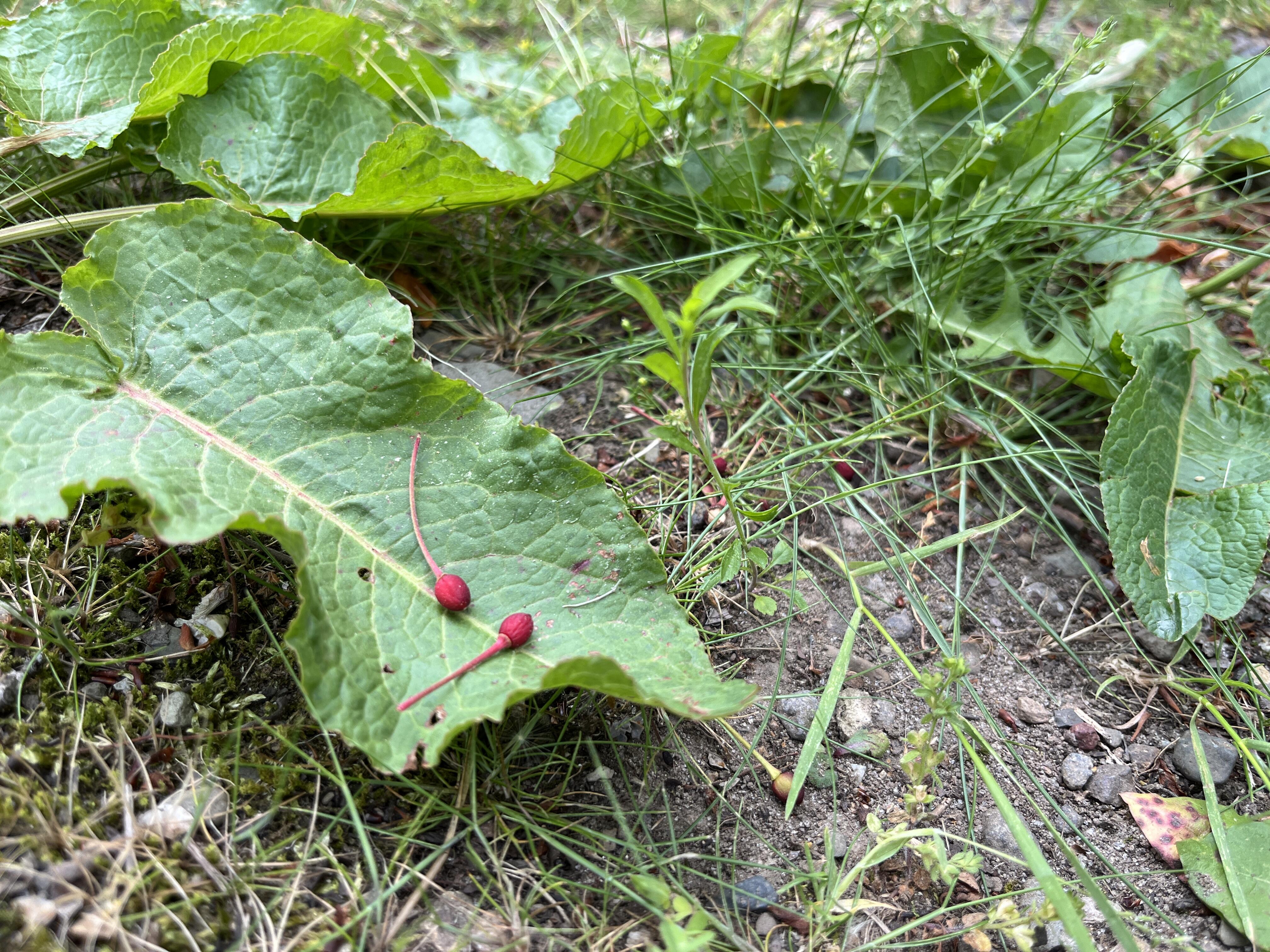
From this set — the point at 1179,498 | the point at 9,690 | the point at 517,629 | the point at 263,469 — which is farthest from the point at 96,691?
the point at 1179,498

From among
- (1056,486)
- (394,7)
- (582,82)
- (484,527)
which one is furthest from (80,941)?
(394,7)

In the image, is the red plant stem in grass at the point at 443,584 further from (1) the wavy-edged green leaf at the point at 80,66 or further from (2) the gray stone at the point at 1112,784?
(2) the gray stone at the point at 1112,784

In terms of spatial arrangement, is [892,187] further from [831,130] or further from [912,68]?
[912,68]

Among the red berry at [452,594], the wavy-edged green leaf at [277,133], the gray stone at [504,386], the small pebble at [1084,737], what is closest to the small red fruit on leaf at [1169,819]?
the small pebble at [1084,737]

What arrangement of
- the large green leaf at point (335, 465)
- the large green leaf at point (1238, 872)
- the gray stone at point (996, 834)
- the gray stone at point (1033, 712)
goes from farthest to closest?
the gray stone at point (1033, 712) → the gray stone at point (996, 834) → the large green leaf at point (1238, 872) → the large green leaf at point (335, 465)

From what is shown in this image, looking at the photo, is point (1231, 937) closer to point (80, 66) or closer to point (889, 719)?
point (889, 719)

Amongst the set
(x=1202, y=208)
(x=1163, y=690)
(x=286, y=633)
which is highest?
(x=1202, y=208)
